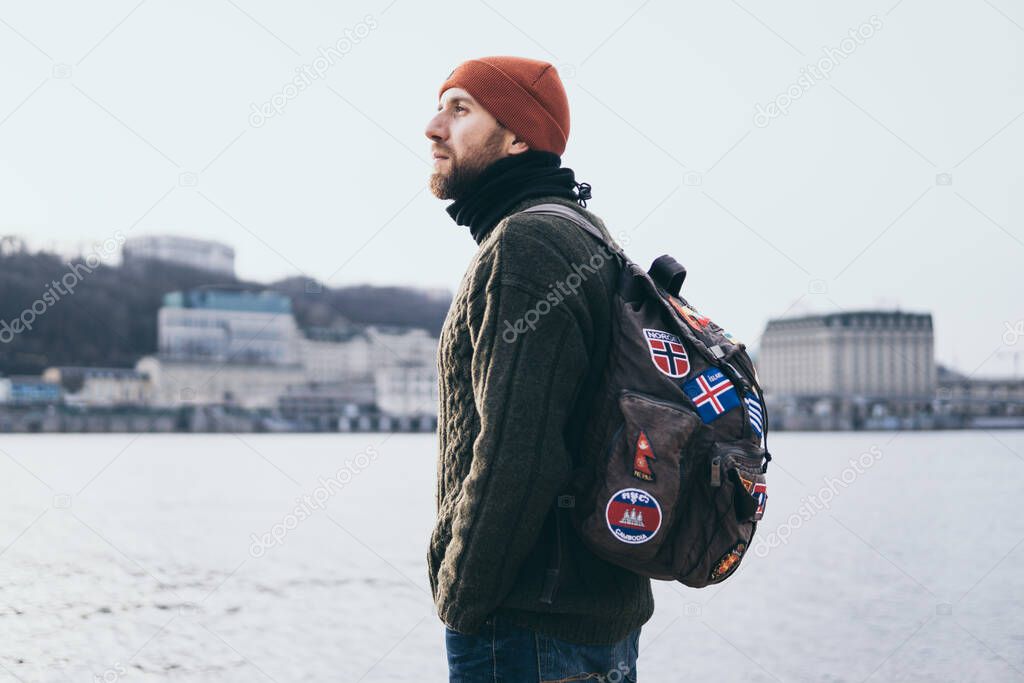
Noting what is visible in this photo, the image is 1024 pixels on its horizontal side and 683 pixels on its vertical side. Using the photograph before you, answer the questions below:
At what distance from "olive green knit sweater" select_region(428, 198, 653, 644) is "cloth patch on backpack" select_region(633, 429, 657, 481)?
0.09 meters

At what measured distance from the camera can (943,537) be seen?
61.2ft

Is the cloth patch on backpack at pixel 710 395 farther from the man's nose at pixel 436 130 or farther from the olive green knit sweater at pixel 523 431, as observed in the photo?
the man's nose at pixel 436 130

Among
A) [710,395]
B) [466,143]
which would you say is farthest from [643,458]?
[466,143]

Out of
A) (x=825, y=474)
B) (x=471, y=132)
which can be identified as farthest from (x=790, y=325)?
(x=471, y=132)

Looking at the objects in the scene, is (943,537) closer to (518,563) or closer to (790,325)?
(518,563)

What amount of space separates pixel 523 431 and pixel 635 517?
221mm

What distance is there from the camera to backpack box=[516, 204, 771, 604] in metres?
1.77

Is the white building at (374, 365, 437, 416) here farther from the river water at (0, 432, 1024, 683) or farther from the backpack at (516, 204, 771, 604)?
the backpack at (516, 204, 771, 604)

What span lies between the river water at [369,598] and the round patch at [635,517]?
529cm

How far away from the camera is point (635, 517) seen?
1.77 meters

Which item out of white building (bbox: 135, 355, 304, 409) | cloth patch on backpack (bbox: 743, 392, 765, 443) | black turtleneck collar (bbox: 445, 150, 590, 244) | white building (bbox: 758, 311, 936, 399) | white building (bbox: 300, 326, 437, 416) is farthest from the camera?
white building (bbox: 758, 311, 936, 399)

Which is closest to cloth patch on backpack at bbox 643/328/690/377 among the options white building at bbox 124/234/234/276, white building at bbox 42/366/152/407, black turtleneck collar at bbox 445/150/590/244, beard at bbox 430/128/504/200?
black turtleneck collar at bbox 445/150/590/244

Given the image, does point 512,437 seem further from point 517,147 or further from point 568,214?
point 517,147

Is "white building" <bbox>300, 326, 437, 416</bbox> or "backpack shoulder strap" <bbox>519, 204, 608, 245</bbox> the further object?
"white building" <bbox>300, 326, 437, 416</bbox>
